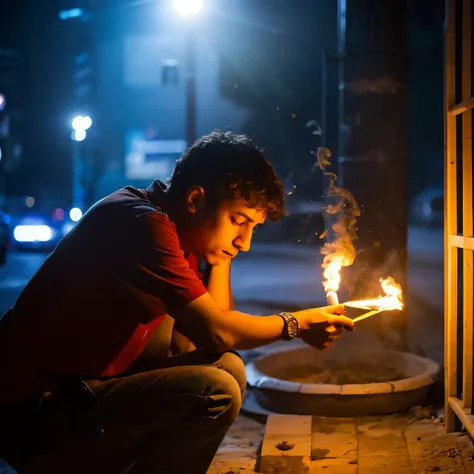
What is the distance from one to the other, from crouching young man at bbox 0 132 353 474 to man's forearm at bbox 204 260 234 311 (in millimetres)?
577

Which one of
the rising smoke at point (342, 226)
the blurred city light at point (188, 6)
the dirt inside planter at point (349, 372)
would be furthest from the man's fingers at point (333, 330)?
the blurred city light at point (188, 6)

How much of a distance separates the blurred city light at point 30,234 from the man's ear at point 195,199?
22.6m

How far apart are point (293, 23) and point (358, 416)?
17.6 metres

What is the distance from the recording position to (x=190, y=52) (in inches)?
581

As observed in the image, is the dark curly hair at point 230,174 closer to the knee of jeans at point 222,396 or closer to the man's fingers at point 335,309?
the man's fingers at point 335,309

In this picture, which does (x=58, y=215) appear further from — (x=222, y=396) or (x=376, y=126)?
(x=222, y=396)

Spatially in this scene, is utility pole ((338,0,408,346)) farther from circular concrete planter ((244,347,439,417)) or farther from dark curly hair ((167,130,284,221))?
dark curly hair ((167,130,284,221))

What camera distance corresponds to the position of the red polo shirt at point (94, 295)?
9.78 feet

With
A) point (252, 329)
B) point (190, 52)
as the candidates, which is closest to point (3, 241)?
point (190, 52)

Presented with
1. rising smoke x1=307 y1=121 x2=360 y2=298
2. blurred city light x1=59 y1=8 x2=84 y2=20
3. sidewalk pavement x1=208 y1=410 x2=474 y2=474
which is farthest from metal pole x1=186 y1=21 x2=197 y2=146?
blurred city light x1=59 y1=8 x2=84 y2=20

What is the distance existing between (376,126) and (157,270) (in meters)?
3.58

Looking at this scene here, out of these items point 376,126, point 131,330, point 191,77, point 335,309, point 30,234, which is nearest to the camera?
point 131,330

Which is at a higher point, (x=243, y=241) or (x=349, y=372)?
(x=243, y=241)

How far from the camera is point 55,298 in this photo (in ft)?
9.98
